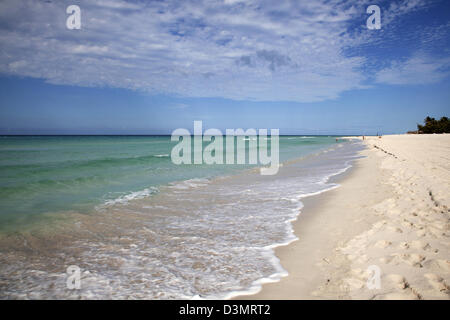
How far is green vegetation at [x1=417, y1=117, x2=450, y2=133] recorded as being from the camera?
70.4 meters

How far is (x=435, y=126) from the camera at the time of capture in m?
73.6

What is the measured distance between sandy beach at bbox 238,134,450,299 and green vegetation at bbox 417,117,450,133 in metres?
85.5

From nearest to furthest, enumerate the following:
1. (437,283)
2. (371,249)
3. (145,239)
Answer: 1. (437,283)
2. (371,249)
3. (145,239)

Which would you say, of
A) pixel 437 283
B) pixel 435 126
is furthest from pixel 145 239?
pixel 435 126

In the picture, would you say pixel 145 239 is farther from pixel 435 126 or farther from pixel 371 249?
pixel 435 126

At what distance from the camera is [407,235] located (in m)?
4.21

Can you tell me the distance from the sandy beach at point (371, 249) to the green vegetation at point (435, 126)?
8554cm

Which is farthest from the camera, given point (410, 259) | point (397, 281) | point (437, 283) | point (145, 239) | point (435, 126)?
point (435, 126)

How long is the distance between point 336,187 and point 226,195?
13.6 ft

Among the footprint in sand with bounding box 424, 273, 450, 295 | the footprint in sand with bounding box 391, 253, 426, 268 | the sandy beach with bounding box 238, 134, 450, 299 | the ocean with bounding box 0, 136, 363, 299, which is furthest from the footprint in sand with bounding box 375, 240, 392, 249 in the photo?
the ocean with bounding box 0, 136, 363, 299

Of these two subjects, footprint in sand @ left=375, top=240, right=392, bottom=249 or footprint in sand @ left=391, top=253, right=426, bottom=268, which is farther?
footprint in sand @ left=375, top=240, right=392, bottom=249

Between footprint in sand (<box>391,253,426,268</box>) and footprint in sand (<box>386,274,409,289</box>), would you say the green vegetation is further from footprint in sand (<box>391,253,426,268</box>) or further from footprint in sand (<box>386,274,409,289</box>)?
footprint in sand (<box>386,274,409,289</box>)

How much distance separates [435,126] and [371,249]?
93.1 meters

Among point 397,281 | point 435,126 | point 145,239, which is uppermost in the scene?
point 435,126
